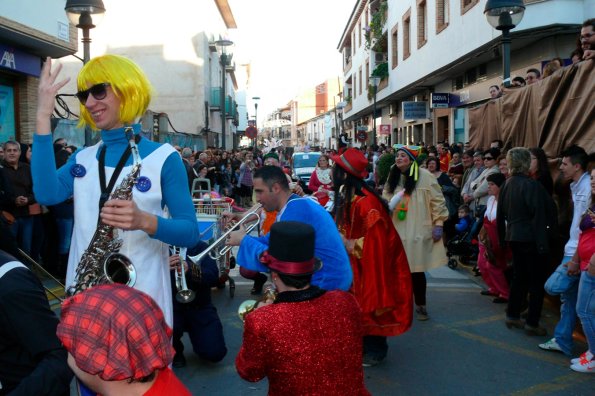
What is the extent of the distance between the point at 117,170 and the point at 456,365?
4.03m

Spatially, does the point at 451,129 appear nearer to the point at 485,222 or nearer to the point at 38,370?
the point at 485,222

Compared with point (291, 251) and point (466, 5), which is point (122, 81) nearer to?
point (291, 251)

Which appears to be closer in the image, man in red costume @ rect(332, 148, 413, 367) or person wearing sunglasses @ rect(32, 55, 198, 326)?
person wearing sunglasses @ rect(32, 55, 198, 326)

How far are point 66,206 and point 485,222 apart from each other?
5.98 meters

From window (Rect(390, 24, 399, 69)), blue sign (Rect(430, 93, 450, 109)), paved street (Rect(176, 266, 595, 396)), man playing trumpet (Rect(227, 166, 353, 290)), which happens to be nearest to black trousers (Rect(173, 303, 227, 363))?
paved street (Rect(176, 266, 595, 396))

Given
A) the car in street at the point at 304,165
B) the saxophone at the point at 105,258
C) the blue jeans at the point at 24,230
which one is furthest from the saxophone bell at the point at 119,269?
the car in street at the point at 304,165

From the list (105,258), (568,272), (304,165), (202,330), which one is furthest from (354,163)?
(304,165)

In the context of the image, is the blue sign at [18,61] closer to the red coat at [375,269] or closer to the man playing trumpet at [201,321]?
the man playing trumpet at [201,321]

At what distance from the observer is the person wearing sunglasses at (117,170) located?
2.28 metres

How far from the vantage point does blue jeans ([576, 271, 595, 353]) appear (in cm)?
480

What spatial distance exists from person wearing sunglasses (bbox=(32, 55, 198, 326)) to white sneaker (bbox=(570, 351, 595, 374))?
414 cm

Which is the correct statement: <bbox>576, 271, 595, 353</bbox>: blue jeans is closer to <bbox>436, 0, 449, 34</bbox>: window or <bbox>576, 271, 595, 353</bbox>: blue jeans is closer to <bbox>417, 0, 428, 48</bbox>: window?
<bbox>436, 0, 449, 34</bbox>: window

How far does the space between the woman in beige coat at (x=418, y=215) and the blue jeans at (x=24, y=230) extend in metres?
4.99

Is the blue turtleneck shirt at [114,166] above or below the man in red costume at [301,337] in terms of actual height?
above
